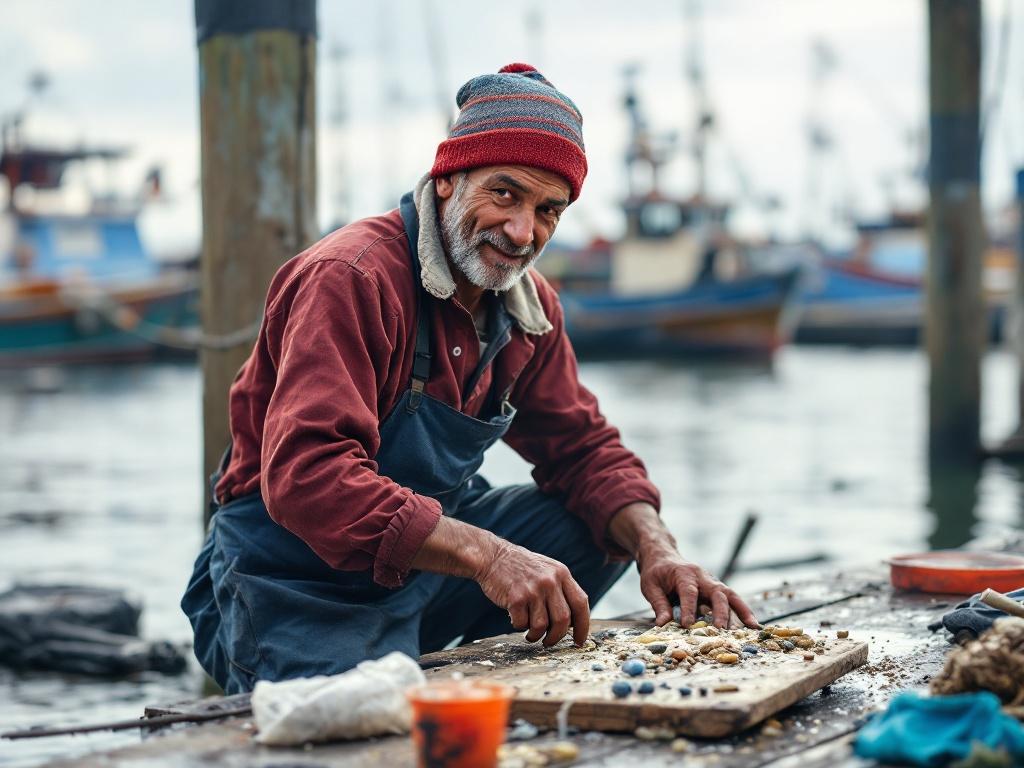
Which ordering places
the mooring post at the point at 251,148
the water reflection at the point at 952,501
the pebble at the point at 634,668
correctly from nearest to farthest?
1. the pebble at the point at 634,668
2. the mooring post at the point at 251,148
3. the water reflection at the point at 952,501

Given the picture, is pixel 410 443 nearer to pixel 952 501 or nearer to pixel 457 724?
pixel 457 724

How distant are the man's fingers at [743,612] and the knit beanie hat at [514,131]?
36.9 inches

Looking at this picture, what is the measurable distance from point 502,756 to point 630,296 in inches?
1193

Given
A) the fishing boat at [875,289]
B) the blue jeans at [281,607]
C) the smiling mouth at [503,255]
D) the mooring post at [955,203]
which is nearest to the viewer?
the blue jeans at [281,607]

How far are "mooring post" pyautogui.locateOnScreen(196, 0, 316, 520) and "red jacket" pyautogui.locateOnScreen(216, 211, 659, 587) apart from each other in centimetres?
80

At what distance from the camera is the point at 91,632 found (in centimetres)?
482

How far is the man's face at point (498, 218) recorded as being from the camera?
2.82m

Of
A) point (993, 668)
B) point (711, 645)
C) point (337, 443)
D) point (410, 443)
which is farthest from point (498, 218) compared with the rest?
point (993, 668)

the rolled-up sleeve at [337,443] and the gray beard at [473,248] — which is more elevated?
the gray beard at [473,248]

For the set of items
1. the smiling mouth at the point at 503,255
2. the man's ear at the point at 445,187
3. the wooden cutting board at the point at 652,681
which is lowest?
the wooden cutting board at the point at 652,681

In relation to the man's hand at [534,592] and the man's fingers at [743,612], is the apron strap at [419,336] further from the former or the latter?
the man's fingers at [743,612]

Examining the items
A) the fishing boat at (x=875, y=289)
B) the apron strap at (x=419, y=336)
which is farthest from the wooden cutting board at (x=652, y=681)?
the fishing boat at (x=875, y=289)

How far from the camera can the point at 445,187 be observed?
2.93 metres

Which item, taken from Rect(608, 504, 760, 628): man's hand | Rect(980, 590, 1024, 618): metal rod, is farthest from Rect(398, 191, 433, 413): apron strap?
Rect(980, 590, 1024, 618): metal rod
